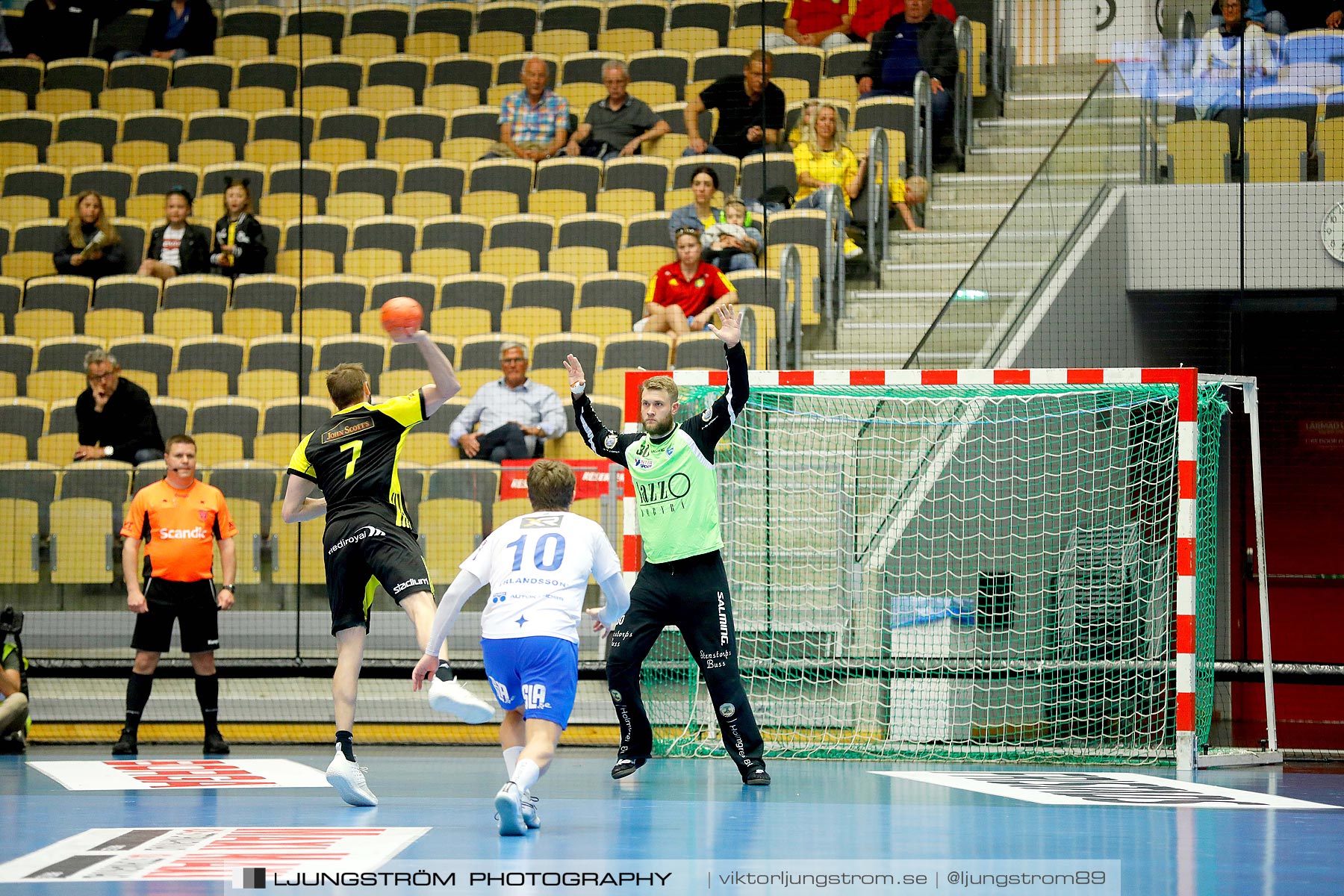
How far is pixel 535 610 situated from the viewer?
5605mm

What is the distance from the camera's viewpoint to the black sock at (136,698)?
8.64m

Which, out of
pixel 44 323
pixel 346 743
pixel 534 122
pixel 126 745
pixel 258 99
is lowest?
pixel 126 745

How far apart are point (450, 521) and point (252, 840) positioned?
3896 millimetres

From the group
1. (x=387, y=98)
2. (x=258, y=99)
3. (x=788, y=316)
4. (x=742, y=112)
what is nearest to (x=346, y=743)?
(x=788, y=316)

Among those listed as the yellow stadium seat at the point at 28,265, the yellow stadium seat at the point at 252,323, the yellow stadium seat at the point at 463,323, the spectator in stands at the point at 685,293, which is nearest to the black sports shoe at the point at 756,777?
the spectator in stands at the point at 685,293

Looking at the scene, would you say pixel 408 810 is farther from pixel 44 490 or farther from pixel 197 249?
pixel 197 249

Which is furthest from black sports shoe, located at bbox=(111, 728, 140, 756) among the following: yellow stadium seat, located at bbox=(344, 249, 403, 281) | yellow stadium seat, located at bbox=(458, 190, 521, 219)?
yellow stadium seat, located at bbox=(458, 190, 521, 219)

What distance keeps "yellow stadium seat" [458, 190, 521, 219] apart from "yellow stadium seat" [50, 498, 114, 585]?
4839 mm

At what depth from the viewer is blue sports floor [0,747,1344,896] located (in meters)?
4.85

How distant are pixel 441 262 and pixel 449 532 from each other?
12.7 feet

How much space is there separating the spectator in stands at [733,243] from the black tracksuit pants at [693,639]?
14.7ft

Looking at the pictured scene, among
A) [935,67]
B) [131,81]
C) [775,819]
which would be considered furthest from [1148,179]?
[131,81]

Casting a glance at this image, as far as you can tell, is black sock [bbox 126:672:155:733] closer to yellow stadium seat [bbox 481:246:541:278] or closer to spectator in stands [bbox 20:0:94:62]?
yellow stadium seat [bbox 481:246:541:278]

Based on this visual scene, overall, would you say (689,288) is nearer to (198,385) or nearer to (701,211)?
(701,211)
